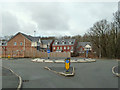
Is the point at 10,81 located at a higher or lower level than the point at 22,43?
lower

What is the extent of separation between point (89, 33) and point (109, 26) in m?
7.09

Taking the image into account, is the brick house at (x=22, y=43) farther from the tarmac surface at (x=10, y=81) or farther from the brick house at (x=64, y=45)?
the tarmac surface at (x=10, y=81)

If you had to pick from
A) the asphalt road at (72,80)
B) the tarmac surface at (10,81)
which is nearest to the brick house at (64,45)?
the asphalt road at (72,80)

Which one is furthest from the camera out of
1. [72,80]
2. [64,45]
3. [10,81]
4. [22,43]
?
[64,45]

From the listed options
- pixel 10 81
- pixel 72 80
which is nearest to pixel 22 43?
pixel 10 81

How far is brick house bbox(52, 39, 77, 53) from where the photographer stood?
57.1 metres

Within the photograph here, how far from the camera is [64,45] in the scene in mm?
58750

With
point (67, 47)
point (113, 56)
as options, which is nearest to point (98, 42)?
point (113, 56)

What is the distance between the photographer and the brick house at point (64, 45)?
57125 millimetres

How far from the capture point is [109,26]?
1436 inches

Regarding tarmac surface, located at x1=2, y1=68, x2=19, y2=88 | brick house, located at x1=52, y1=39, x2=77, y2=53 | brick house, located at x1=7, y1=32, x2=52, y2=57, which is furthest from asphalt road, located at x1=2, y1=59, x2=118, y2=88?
A: brick house, located at x1=52, y1=39, x2=77, y2=53

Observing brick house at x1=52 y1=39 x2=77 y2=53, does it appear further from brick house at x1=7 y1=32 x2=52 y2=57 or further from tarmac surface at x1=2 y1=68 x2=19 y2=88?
tarmac surface at x1=2 y1=68 x2=19 y2=88

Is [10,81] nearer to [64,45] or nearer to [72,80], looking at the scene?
[72,80]

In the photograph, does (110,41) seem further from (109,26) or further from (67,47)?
(67,47)
